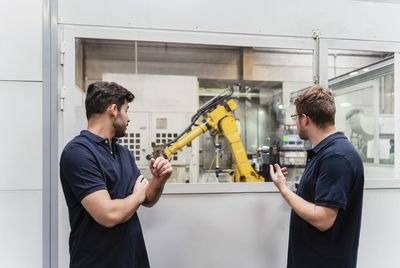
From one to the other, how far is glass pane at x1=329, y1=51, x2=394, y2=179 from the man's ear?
68.4 inches

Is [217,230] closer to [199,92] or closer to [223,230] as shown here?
[223,230]

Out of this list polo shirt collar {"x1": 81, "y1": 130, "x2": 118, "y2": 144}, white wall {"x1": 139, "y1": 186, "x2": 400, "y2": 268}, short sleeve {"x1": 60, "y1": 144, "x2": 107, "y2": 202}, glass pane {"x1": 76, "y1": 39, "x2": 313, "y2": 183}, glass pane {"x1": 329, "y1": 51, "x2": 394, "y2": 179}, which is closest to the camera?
short sleeve {"x1": 60, "y1": 144, "x2": 107, "y2": 202}

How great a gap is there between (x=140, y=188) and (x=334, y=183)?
850 mm

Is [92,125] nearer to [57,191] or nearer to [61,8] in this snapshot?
[57,191]

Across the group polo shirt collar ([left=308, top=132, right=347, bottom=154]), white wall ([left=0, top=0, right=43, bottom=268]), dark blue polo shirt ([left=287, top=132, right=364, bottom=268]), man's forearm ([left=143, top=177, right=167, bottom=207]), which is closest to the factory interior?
white wall ([left=0, top=0, right=43, bottom=268])

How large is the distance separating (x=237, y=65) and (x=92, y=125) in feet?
4.70

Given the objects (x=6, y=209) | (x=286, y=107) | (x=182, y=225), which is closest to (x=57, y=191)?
(x=6, y=209)

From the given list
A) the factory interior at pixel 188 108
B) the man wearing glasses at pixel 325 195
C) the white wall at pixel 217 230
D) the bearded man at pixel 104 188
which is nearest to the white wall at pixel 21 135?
the factory interior at pixel 188 108

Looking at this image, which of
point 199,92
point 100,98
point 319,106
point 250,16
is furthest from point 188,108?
point 319,106

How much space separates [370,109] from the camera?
2.31 meters

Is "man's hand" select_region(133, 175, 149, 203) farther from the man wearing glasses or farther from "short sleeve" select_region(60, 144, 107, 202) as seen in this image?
the man wearing glasses

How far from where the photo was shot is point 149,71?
6.36ft

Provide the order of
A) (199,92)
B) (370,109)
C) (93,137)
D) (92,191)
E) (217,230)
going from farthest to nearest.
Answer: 1. (370,109)
2. (199,92)
3. (217,230)
4. (93,137)
5. (92,191)

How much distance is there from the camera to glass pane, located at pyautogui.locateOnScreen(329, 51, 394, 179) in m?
1.87
